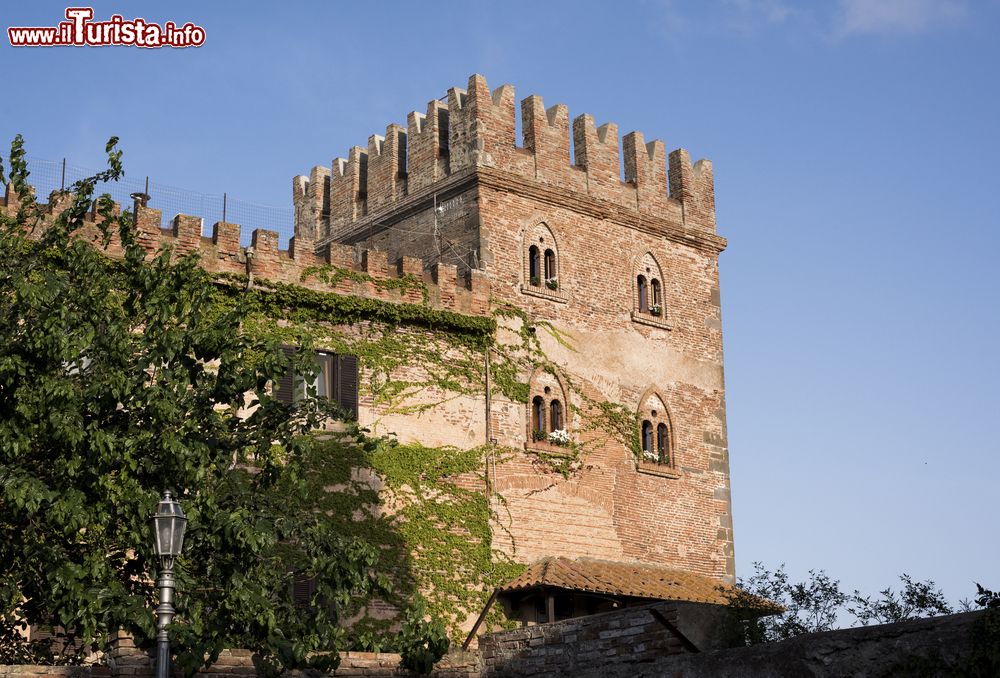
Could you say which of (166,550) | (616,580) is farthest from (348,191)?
(166,550)

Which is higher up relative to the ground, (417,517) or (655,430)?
(655,430)

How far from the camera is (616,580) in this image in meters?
23.0

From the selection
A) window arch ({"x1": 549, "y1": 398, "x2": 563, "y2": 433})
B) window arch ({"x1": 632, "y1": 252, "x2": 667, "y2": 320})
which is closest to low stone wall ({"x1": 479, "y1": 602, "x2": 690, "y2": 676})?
window arch ({"x1": 549, "y1": 398, "x2": 563, "y2": 433})

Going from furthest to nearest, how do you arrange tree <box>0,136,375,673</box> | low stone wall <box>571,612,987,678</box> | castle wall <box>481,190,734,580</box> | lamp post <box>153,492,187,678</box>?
castle wall <box>481,190,734,580</box>, tree <box>0,136,375,673</box>, low stone wall <box>571,612,987,678</box>, lamp post <box>153,492,187,678</box>

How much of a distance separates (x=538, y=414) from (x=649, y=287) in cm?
400

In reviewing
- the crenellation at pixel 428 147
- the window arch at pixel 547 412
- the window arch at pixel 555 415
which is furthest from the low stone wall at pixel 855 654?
the crenellation at pixel 428 147

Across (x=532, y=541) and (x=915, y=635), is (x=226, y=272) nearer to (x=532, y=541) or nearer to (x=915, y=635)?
(x=532, y=541)

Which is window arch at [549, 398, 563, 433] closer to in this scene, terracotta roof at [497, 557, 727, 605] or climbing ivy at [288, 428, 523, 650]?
climbing ivy at [288, 428, 523, 650]

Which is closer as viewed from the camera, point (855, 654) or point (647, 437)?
point (855, 654)

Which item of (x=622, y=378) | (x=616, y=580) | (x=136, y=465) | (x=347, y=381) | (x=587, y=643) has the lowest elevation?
(x=587, y=643)

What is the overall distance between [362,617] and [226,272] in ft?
19.0

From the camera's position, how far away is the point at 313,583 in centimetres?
2133

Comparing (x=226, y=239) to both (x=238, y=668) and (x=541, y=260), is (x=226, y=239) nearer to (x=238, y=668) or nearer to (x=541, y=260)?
(x=541, y=260)

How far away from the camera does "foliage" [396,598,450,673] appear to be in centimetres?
1673
